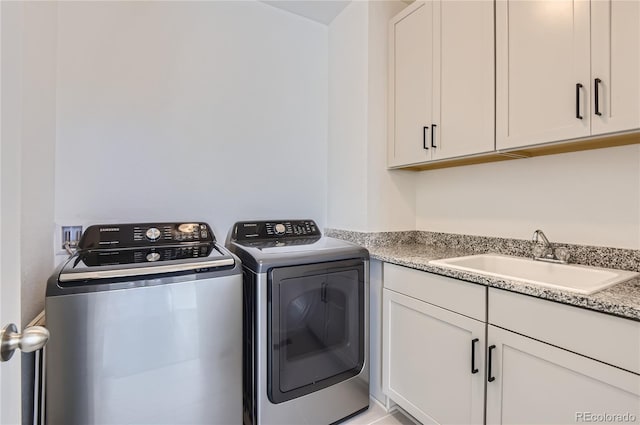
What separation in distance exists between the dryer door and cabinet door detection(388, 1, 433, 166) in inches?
32.1

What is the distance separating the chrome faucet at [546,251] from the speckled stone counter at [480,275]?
0.34ft

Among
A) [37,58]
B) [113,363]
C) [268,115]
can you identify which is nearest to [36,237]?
[113,363]

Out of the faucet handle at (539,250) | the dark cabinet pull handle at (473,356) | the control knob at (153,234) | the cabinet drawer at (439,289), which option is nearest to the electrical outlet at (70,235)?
the control knob at (153,234)

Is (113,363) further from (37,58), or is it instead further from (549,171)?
(549,171)

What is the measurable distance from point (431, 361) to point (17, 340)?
1.44m

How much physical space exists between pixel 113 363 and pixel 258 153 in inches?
56.0

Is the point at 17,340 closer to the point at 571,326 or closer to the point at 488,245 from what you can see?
the point at 571,326

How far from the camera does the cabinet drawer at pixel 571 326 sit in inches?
33.4

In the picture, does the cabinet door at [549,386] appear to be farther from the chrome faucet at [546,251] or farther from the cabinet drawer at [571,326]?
the chrome faucet at [546,251]

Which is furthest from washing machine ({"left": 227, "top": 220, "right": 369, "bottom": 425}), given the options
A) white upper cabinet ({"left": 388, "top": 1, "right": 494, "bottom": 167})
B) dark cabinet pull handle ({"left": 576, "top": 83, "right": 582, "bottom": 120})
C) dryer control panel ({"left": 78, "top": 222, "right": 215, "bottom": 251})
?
dark cabinet pull handle ({"left": 576, "top": 83, "right": 582, "bottom": 120})

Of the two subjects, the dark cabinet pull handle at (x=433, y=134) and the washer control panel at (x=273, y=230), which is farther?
the washer control panel at (x=273, y=230)

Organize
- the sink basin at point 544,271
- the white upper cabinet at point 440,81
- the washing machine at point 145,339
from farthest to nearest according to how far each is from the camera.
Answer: the white upper cabinet at point 440,81, the sink basin at point 544,271, the washing machine at point 145,339

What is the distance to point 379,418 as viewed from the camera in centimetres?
Result: 166

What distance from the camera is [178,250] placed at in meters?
1.52
